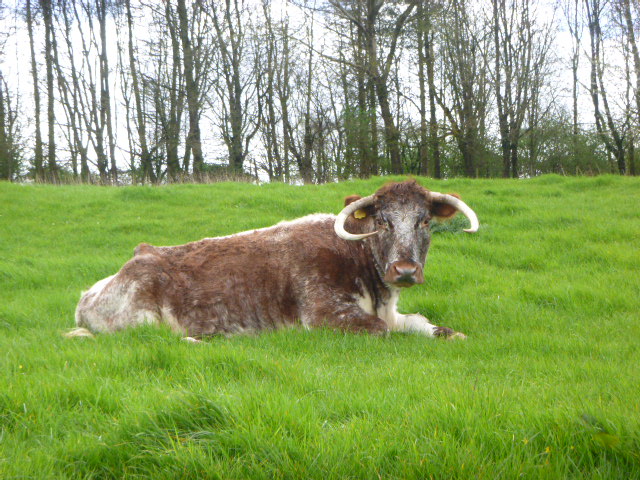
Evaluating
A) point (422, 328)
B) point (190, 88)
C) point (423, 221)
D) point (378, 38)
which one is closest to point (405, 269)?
point (423, 221)

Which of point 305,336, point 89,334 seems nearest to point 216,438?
point 305,336

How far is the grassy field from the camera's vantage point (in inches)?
96.4

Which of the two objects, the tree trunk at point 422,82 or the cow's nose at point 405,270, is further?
the tree trunk at point 422,82

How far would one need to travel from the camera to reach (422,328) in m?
6.07

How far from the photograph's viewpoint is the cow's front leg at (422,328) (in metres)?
5.78

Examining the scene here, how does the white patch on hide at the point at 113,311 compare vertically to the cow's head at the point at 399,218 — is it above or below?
below

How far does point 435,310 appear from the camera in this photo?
Result: 7.00m

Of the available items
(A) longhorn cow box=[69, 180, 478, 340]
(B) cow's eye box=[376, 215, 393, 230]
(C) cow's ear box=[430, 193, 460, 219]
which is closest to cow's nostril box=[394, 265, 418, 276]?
(A) longhorn cow box=[69, 180, 478, 340]

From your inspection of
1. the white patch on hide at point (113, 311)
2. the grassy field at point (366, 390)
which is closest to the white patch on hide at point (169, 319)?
the white patch on hide at point (113, 311)

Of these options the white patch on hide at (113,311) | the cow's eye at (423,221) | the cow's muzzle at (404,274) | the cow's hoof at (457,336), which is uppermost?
the cow's eye at (423,221)

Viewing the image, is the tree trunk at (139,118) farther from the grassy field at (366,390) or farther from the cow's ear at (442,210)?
the cow's ear at (442,210)

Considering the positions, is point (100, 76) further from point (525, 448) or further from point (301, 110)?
point (525, 448)

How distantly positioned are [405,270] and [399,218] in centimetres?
84

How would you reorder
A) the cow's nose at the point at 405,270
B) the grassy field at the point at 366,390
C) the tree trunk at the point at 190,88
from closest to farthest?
1. the grassy field at the point at 366,390
2. the cow's nose at the point at 405,270
3. the tree trunk at the point at 190,88
